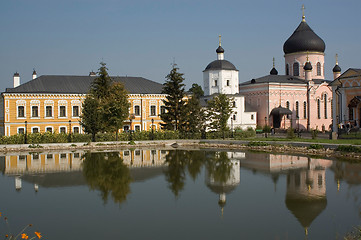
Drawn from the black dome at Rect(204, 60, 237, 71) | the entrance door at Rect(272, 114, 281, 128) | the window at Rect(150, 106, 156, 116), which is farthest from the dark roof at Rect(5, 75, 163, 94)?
the entrance door at Rect(272, 114, 281, 128)

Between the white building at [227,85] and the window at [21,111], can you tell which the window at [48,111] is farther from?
the white building at [227,85]

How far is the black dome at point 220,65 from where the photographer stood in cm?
4653

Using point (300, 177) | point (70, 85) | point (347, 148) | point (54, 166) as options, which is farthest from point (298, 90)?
point (54, 166)

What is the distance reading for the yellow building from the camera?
38500mm

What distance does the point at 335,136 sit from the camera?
29.7m

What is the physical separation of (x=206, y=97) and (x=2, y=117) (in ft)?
71.3

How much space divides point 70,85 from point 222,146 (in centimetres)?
1880

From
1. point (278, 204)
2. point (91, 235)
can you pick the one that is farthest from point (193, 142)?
point (91, 235)

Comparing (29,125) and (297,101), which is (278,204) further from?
(297,101)

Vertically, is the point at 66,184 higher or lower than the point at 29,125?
lower

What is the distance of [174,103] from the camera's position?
3644 centimetres

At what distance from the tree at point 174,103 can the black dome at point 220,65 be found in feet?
35.0

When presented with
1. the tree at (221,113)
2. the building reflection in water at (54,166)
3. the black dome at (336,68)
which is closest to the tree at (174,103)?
the tree at (221,113)

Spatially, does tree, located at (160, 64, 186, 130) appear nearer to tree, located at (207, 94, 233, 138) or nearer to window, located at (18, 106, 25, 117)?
tree, located at (207, 94, 233, 138)
